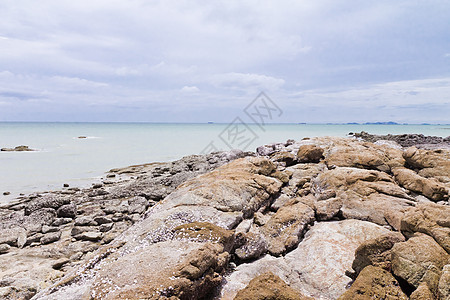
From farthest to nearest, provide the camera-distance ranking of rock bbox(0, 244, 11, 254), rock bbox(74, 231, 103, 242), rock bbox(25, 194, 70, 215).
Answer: rock bbox(25, 194, 70, 215)
rock bbox(74, 231, 103, 242)
rock bbox(0, 244, 11, 254)

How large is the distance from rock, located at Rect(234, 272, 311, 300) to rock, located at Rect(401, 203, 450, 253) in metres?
2.92

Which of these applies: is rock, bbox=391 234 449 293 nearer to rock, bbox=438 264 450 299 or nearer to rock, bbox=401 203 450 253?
rock, bbox=438 264 450 299

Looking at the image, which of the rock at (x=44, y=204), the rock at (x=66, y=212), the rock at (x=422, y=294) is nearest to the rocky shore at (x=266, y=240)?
the rock at (x=422, y=294)

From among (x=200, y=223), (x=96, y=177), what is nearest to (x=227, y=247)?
(x=200, y=223)

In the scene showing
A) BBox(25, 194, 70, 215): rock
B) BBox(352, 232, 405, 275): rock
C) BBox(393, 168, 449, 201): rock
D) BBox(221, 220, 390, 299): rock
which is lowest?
BBox(25, 194, 70, 215): rock

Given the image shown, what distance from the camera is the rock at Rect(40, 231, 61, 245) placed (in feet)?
33.3

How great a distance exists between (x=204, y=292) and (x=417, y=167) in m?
10.4

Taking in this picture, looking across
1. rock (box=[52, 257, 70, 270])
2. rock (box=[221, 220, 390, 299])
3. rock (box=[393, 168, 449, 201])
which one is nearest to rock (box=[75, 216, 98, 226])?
rock (box=[52, 257, 70, 270])

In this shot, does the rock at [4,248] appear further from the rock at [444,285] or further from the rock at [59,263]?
the rock at [444,285]

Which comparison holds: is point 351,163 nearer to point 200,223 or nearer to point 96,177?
point 200,223

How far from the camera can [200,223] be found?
5945 millimetres

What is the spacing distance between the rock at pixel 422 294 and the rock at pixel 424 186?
218 inches

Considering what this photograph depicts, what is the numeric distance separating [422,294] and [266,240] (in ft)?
10.4

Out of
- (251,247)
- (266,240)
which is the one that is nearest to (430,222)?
(266,240)
